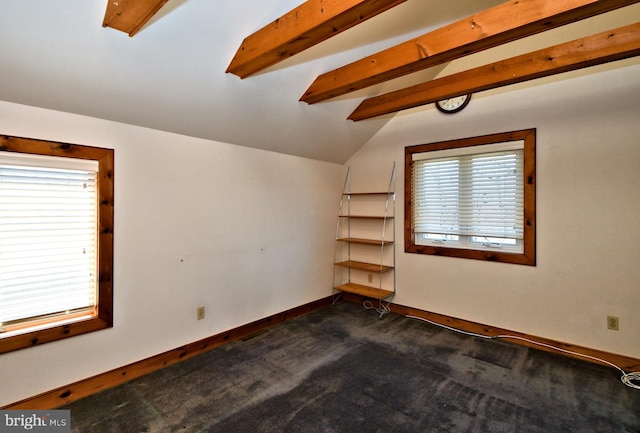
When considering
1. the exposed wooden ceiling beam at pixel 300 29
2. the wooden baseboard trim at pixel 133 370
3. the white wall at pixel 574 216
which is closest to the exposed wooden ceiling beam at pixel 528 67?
the white wall at pixel 574 216

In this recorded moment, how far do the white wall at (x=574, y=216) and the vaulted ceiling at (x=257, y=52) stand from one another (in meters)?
0.55

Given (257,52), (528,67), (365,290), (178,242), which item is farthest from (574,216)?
(178,242)

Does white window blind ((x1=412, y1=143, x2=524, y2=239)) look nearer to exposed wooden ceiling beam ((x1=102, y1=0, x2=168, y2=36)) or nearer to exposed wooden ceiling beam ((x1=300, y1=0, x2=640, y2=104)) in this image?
exposed wooden ceiling beam ((x1=300, y1=0, x2=640, y2=104))

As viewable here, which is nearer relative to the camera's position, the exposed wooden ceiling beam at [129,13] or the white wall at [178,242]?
the exposed wooden ceiling beam at [129,13]

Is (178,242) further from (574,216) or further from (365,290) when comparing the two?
(574,216)

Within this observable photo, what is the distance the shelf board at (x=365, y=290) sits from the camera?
3.89 metres

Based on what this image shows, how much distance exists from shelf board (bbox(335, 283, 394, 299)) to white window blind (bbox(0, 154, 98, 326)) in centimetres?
283

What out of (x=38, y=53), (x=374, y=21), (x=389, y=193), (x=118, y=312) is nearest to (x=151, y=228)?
(x=118, y=312)

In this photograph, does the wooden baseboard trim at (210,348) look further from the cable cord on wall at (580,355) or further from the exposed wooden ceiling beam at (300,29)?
the exposed wooden ceiling beam at (300,29)

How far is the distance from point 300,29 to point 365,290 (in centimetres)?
323

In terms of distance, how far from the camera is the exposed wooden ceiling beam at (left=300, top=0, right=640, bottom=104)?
1.64 m

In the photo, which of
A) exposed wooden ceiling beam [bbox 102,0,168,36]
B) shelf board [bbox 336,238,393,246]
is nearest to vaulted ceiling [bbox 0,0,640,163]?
exposed wooden ceiling beam [bbox 102,0,168,36]

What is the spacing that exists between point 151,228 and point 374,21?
247 cm

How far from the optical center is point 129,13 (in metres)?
1.57
